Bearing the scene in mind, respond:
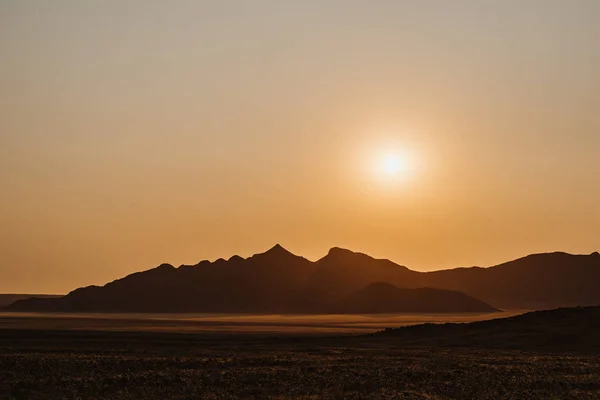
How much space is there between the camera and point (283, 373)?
43.9 meters

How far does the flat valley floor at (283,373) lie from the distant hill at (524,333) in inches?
325

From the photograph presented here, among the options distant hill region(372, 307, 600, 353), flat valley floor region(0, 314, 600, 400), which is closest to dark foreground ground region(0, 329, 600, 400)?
flat valley floor region(0, 314, 600, 400)

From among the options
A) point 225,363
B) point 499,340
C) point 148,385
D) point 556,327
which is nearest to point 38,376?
point 148,385

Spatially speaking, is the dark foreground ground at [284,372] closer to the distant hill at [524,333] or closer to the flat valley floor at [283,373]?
the flat valley floor at [283,373]

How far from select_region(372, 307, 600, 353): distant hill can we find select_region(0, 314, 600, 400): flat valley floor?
27.1 feet

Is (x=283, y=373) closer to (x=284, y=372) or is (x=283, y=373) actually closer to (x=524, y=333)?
(x=284, y=372)

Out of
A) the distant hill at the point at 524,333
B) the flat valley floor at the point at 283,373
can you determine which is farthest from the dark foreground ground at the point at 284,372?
the distant hill at the point at 524,333

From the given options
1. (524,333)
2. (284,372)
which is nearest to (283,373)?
(284,372)

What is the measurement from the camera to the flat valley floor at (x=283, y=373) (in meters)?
37.1

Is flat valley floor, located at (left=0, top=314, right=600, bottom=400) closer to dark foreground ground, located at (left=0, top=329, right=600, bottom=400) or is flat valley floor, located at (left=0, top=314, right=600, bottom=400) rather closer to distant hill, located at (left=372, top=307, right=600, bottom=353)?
dark foreground ground, located at (left=0, top=329, right=600, bottom=400)

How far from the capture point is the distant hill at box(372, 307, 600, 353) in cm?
7200

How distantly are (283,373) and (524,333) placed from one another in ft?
138

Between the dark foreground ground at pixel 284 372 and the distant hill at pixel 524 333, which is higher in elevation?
the distant hill at pixel 524 333

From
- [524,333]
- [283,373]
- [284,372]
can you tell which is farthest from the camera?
[524,333]
